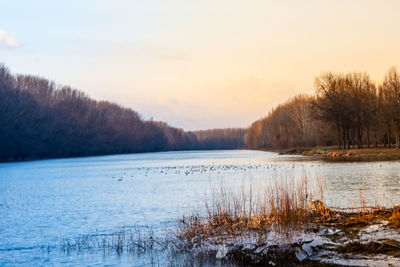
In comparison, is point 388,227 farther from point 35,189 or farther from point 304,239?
point 35,189

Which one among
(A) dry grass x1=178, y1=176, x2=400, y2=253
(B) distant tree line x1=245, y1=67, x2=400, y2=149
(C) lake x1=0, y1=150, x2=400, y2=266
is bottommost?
(C) lake x1=0, y1=150, x2=400, y2=266

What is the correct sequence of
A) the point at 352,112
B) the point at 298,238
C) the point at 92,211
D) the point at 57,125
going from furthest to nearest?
the point at 57,125
the point at 352,112
the point at 92,211
the point at 298,238

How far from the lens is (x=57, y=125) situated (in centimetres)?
10425

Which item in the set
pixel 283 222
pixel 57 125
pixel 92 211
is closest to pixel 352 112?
pixel 92 211

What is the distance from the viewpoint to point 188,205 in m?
18.7

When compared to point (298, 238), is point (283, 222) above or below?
above

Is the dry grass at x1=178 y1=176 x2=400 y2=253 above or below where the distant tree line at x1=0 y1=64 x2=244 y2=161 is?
below

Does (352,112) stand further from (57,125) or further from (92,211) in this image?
(57,125)

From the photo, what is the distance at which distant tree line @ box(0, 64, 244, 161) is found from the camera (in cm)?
8000

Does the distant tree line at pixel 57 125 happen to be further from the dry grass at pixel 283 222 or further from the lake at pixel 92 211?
the dry grass at pixel 283 222

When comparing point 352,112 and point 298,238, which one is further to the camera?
point 352,112

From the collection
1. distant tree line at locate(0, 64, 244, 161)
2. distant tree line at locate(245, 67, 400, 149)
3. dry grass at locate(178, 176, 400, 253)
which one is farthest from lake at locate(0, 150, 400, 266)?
distant tree line at locate(0, 64, 244, 161)

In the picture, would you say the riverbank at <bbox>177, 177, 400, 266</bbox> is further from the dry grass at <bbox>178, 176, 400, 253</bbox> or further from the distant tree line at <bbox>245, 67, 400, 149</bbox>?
the distant tree line at <bbox>245, 67, 400, 149</bbox>

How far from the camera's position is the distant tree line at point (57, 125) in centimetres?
8000
